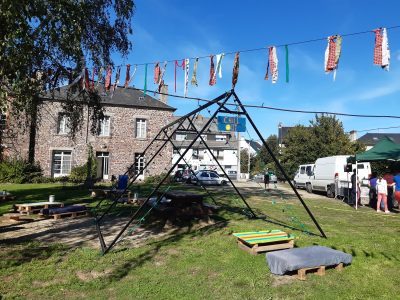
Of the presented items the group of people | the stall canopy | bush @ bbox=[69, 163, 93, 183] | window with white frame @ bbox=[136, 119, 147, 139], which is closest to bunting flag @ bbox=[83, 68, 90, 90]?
the group of people

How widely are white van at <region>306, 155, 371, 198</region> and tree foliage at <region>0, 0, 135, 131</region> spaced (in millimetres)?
15192

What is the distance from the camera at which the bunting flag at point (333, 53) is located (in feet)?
30.3

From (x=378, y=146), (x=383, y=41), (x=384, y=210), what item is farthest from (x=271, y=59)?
(x=378, y=146)

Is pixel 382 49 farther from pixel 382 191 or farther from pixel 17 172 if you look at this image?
pixel 17 172

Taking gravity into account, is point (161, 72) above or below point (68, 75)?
above

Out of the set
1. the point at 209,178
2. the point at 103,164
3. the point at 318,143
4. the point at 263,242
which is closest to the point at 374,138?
the point at 318,143

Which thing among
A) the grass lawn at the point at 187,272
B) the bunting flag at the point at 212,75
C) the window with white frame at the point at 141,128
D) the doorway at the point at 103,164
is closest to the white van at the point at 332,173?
the bunting flag at the point at 212,75

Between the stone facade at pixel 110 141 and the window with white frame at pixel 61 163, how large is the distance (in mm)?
308

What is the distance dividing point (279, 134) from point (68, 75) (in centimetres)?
5657

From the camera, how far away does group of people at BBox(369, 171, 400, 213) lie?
1505cm

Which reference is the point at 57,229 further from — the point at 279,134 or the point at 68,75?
the point at 279,134

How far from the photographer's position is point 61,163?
102ft

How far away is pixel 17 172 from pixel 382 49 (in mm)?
27410

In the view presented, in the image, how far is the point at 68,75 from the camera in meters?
10.2
